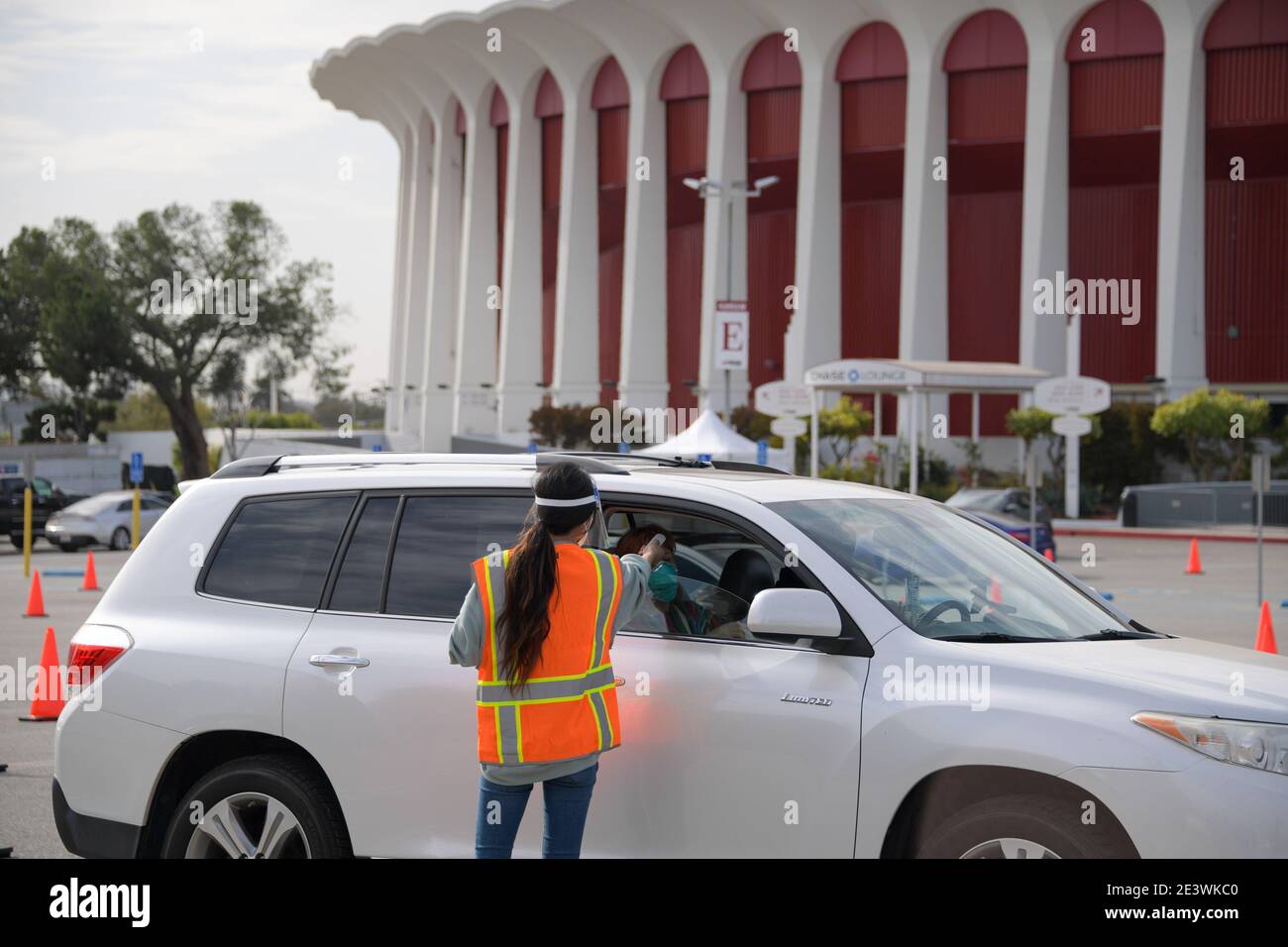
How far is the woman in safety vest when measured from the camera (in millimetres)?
4387

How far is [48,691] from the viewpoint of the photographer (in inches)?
444

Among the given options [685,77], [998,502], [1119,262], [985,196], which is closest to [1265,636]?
[998,502]

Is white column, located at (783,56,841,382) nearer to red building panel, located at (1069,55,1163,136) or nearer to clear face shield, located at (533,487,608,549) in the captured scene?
red building panel, located at (1069,55,1163,136)

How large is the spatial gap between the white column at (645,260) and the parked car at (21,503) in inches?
908

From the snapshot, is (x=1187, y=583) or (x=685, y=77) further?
(x=685, y=77)

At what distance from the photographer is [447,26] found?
6419 cm

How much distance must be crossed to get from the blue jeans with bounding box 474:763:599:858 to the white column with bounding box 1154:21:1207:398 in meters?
46.2

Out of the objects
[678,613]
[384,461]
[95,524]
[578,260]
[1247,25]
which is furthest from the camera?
[578,260]

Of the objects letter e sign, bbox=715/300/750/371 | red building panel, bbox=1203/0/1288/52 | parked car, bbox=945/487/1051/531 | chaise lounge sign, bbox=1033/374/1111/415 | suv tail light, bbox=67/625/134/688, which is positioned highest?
red building panel, bbox=1203/0/1288/52

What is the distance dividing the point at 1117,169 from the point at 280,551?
50511 millimetres

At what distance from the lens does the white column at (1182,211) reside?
46406 millimetres

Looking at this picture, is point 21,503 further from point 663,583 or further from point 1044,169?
point 663,583

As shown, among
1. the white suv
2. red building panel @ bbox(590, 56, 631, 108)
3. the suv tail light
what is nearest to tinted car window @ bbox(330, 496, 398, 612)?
the white suv

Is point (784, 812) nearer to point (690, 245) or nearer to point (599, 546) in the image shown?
point (599, 546)
